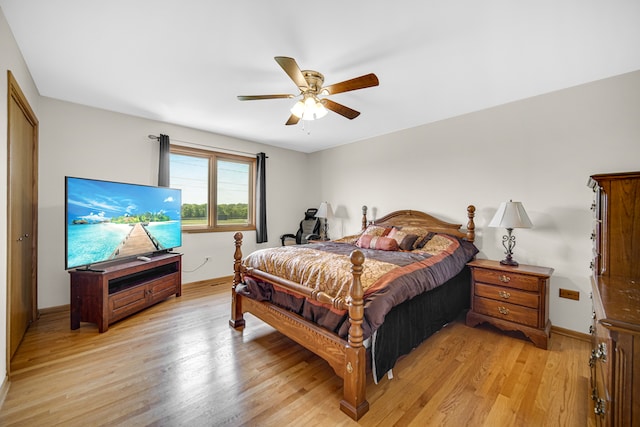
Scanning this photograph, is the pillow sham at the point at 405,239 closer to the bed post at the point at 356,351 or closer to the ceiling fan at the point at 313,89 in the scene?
the ceiling fan at the point at 313,89

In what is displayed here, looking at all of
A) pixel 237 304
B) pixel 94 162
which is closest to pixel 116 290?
pixel 237 304

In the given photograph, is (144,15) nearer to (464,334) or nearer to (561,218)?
(464,334)

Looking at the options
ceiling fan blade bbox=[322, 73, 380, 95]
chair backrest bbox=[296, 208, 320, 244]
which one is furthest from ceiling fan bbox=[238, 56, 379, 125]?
chair backrest bbox=[296, 208, 320, 244]

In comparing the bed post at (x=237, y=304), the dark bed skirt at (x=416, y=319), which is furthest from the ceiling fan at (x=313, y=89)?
the dark bed skirt at (x=416, y=319)

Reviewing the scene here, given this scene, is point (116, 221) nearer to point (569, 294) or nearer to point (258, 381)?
point (258, 381)

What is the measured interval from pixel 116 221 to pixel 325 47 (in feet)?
9.41

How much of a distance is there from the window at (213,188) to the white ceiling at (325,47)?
1.21 metres

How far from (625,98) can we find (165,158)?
16.9 feet

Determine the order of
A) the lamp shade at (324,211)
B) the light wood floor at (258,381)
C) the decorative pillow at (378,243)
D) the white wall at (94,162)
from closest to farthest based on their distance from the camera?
1. the light wood floor at (258,381)
2. the white wall at (94,162)
3. the decorative pillow at (378,243)
4. the lamp shade at (324,211)

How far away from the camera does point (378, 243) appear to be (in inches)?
128

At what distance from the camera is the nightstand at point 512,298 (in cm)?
240

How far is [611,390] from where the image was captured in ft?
3.43

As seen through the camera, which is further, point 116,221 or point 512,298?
point 116,221

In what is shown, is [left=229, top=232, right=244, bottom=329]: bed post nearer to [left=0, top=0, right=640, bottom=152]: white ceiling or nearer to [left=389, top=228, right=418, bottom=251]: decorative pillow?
[left=0, top=0, right=640, bottom=152]: white ceiling
